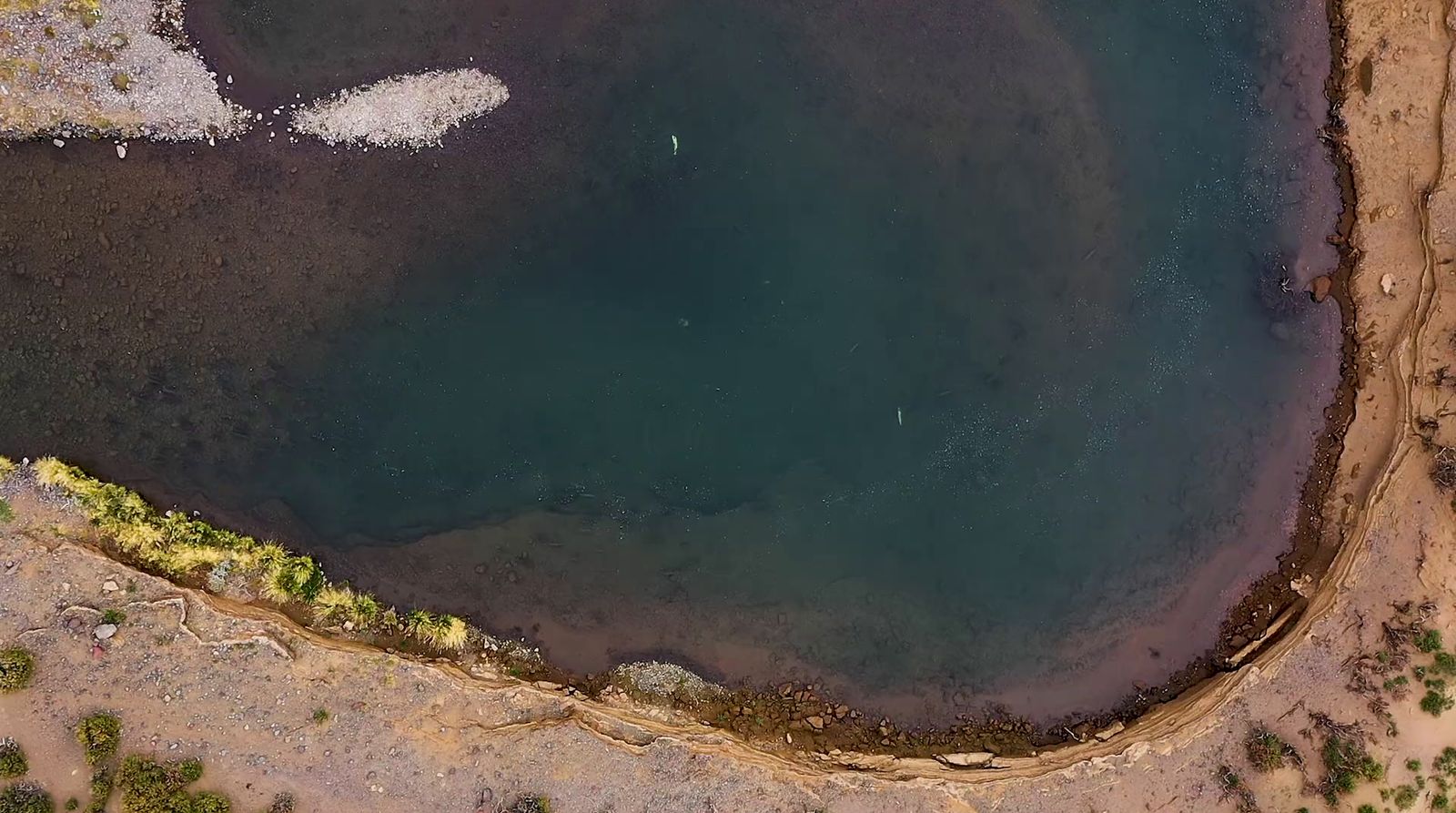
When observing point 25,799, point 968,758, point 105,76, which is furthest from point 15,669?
point 968,758

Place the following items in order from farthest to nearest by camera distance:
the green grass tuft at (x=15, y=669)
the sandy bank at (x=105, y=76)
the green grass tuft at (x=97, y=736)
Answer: the sandy bank at (x=105, y=76) → the green grass tuft at (x=97, y=736) → the green grass tuft at (x=15, y=669)

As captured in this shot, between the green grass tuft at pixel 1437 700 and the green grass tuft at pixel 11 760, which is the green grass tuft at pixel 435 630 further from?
the green grass tuft at pixel 1437 700

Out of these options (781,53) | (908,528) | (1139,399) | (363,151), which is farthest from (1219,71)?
(363,151)

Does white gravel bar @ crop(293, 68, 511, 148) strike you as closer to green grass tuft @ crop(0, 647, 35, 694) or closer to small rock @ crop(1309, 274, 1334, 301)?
green grass tuft @ crop(0, 647, 35, 694)

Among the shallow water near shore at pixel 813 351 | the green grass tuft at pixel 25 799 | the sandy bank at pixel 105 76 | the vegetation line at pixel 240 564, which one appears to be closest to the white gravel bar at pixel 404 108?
the shallow water near shore at pixel 813 351

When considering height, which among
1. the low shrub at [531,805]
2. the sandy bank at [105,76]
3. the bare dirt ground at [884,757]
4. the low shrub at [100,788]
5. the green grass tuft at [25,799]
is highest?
the sandy bank at [105,76]

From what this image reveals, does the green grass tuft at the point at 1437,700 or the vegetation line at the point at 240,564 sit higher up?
the green grass tuft at the point at 1437,700

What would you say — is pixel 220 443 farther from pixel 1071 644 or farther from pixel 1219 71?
pixel 1219 71
